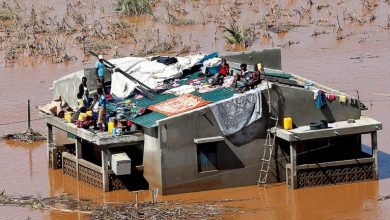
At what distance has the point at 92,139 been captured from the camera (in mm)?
21953

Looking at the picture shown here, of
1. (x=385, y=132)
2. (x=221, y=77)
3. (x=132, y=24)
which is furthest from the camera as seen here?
(x=132, y=24)

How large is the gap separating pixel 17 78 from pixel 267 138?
42.9 ft

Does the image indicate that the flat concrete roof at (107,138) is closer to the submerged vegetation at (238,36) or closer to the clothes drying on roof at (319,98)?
the clothes drying on roof at (319,98)

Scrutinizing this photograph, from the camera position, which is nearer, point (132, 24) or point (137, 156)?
point (137, 156)

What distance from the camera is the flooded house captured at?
21.6 meters

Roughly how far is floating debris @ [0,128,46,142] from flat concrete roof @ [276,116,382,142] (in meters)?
7.07

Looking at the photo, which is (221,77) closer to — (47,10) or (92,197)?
(92,197)

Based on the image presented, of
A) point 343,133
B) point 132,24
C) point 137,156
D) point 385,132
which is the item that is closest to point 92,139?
point 137,156

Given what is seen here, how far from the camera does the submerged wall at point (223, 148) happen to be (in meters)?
21.5

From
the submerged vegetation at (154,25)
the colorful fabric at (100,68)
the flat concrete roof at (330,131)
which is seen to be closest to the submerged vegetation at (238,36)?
the submerged vegetation at (154,25)

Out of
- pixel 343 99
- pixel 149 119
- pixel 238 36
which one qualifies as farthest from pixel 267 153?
pixel 238 36

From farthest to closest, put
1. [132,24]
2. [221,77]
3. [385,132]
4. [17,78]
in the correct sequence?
[132,24], [17,78], [385,132], [221,77]

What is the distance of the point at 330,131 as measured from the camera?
21812 millimetres

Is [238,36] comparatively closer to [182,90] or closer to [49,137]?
[49,137]
